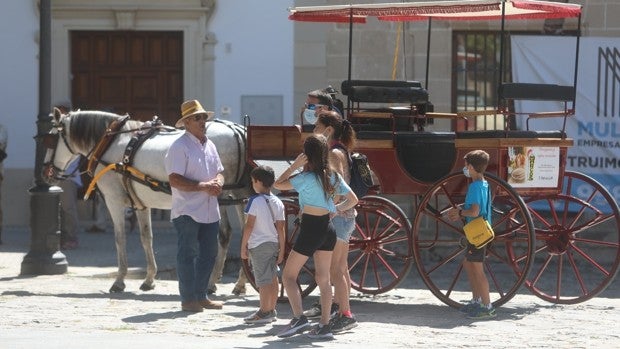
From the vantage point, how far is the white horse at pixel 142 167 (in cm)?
1266

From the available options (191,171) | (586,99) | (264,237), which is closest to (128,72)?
(586,99)

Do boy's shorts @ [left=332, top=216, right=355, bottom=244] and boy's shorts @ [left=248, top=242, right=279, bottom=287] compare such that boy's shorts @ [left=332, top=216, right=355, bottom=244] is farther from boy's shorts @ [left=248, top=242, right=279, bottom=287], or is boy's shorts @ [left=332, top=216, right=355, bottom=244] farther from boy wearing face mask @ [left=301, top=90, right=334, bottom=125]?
boy wearing face mask @ [left=301, top=90, right=334, bottom=125]

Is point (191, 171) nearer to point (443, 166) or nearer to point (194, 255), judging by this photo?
point (194, 255)

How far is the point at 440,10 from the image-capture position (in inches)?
466

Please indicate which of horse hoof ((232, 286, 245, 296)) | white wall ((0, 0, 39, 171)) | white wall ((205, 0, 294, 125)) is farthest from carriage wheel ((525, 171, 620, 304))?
white wall ((0, 0, 39, 171))

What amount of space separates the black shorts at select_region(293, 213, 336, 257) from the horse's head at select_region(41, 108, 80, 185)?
4.11 metres

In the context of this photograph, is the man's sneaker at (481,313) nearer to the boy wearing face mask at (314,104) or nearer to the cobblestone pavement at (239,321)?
the cobblestone pavement at (239,321)

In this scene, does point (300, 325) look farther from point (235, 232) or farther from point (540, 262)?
point (235, 232)

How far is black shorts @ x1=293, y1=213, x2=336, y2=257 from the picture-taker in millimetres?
9898

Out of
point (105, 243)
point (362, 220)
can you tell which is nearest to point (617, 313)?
point (362, 220)

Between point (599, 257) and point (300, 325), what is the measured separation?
23.1ft

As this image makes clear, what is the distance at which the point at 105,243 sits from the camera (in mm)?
18094

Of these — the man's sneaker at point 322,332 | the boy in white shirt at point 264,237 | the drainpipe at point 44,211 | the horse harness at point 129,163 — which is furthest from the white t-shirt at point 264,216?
the drainpipe at point 44,211

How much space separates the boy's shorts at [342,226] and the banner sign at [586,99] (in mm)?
7143
